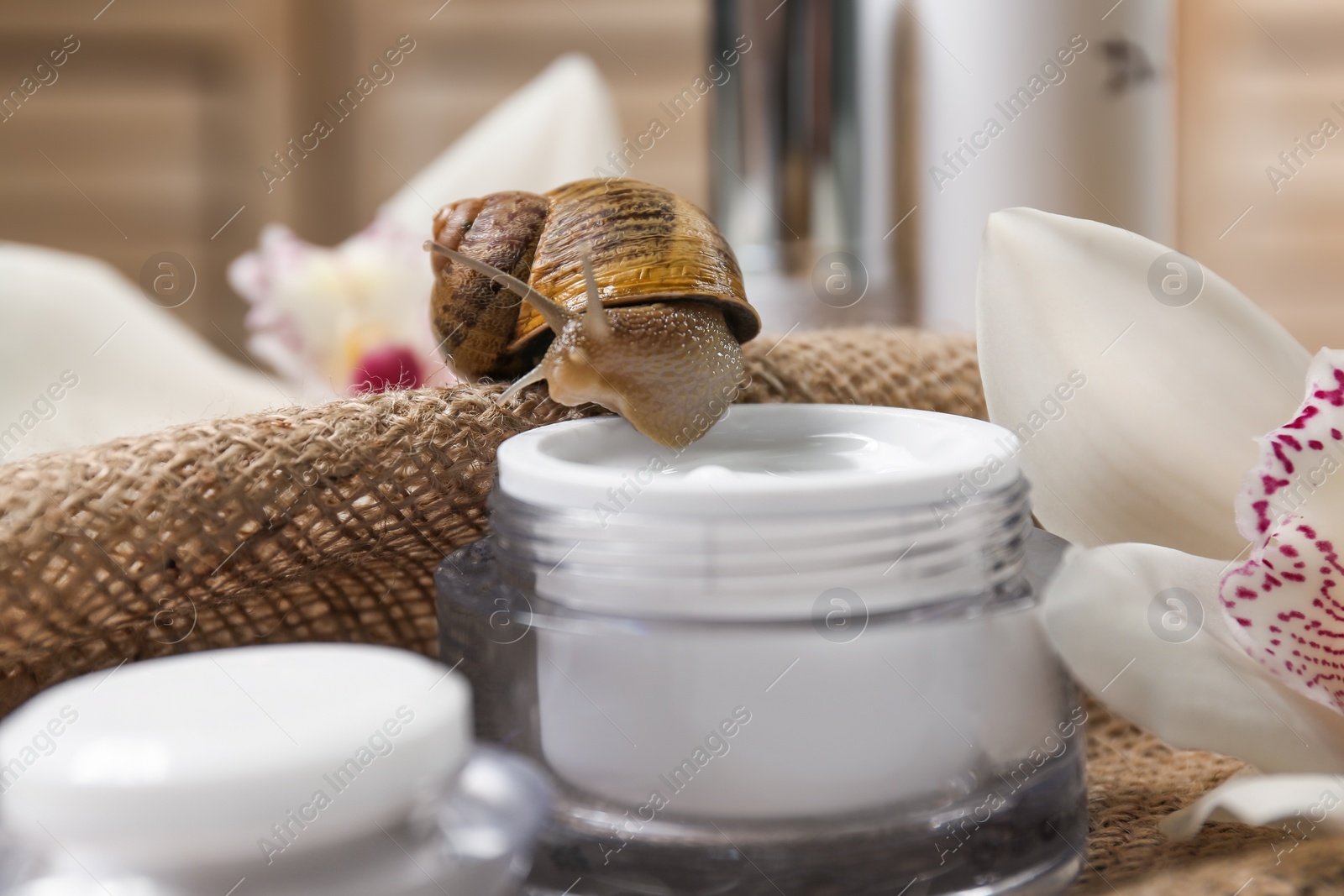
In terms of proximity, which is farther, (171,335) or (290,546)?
(171,335)

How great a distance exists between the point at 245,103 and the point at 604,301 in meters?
1.19

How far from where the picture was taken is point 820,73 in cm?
69

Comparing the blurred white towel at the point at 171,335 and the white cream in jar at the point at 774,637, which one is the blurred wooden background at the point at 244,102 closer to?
the blurred white towel at the point at 171,335

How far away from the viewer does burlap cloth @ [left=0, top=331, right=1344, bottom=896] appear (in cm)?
29

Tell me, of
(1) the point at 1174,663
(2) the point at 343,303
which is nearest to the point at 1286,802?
(1) the point at 1174,663

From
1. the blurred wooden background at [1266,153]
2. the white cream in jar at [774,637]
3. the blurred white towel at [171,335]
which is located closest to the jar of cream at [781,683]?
the white cream in jar at [774,637]

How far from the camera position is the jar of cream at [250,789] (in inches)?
7.9

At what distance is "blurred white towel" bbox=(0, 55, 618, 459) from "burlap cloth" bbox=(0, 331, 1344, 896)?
0.24 meters

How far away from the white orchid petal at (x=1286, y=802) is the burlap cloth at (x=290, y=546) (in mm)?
15

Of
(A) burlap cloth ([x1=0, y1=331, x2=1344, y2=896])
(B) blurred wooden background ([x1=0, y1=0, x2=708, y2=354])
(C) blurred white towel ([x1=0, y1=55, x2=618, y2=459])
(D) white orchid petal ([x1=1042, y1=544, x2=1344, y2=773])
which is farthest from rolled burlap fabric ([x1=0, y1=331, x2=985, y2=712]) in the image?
(B) blurred wooden background ([x1=0, y1=0, x2=708, y2=354])

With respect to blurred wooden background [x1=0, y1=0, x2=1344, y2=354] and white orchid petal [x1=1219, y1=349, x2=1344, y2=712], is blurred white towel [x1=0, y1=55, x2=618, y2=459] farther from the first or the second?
blurred wooden background [x1=0, y1=0, x2=1344, y2=354]

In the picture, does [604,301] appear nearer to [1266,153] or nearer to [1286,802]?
[1286,802]

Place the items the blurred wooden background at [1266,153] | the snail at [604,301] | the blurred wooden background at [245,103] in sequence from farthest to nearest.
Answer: the blurred wooden background at [245,103], the blurred wooden background at [1266,153], the snail at [604,301]

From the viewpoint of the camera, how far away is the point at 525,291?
32cm
